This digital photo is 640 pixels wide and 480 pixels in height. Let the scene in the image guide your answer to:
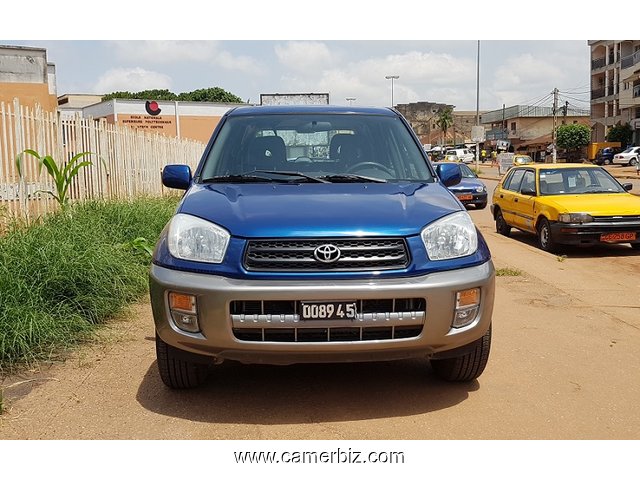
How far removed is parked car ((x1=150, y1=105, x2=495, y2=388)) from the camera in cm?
321

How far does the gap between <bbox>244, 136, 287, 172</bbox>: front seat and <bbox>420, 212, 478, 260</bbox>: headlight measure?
1.37 meters

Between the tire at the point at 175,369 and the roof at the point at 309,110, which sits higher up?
the roof at the point at 309,110

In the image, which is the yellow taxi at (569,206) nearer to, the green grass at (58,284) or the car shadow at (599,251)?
the car shadow at (599,251)

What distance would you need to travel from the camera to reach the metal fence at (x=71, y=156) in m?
7.69

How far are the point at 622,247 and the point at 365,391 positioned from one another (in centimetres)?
757

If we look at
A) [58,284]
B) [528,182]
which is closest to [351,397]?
[58,284]

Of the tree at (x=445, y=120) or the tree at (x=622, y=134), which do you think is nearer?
the tree at (x=622, y=134)

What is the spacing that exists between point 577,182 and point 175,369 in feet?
28.0

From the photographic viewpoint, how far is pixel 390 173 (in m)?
4.45

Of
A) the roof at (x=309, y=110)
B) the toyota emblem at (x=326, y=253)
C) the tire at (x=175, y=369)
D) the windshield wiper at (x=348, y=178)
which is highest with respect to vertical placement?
the roof at (x=309, y=110)

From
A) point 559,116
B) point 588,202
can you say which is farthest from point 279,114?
point 559,116

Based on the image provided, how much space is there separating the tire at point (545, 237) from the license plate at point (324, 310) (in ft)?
23.6

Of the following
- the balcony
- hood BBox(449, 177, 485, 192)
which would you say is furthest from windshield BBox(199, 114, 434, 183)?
the balcony

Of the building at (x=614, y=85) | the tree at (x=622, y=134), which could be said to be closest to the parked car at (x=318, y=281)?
the building at (x=614, y=85)
